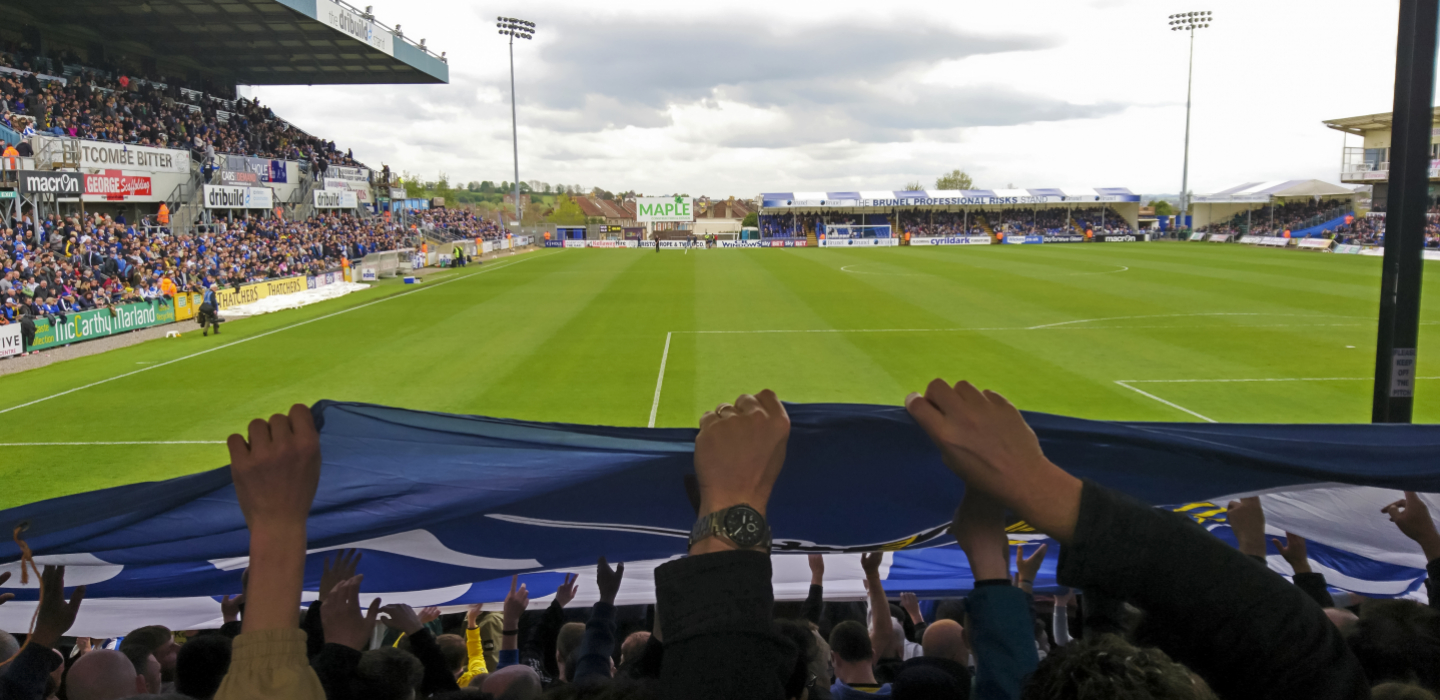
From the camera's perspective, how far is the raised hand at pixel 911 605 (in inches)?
183

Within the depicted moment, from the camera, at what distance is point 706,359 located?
18672 mm

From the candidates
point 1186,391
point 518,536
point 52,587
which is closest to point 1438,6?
point 518,536

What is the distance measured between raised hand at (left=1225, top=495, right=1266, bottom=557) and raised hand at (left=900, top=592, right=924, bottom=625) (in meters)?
1.89

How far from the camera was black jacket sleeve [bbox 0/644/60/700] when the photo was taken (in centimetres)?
253

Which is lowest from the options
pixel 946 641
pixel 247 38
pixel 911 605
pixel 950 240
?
pixel 911 605

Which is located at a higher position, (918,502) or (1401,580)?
(918,502)

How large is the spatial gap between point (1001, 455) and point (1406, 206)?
4.53 m

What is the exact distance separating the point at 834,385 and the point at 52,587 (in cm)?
1361

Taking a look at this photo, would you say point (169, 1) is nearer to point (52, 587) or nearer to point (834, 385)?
point (834, 385)

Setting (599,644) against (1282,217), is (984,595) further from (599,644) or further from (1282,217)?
(1282,217)

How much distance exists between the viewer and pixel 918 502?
3.45 metres

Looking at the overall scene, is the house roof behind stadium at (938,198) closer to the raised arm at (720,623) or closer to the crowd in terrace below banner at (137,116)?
the crowd in terrace below banner at (137,116)

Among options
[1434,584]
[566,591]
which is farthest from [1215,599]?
[566,591]

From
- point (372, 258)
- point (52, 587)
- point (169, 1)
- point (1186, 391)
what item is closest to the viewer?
point (52, 587)
